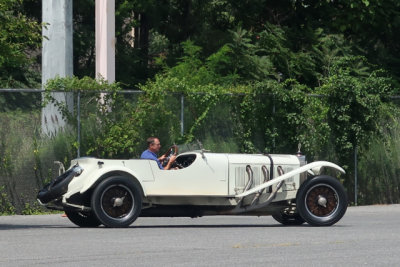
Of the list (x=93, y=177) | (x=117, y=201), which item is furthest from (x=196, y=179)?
(x=93, y=177)

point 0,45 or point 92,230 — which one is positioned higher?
point 0,45

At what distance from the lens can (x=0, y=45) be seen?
18.3m

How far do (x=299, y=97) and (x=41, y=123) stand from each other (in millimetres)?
6048

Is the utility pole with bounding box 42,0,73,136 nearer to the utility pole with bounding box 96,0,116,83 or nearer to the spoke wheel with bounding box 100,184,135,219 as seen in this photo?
the utility pole with bounding box 96,0,116,83

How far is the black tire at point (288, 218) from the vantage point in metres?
18.0

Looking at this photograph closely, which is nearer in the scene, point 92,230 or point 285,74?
point 92,230

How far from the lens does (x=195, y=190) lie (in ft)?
56.5

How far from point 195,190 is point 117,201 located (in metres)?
1.34

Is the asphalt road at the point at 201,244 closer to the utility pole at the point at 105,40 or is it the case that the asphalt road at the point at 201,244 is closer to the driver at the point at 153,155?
the driver at the point at 153,155

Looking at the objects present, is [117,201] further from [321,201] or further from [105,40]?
[105,40]

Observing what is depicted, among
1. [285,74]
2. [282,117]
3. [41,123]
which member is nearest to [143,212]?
[41,123]

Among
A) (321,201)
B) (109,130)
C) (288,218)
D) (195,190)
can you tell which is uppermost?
(109,130)

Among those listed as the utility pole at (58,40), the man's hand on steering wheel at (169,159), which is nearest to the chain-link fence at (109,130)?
the utility pole at (58,40)

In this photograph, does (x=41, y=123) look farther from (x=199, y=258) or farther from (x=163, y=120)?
(x=199, y=258)
